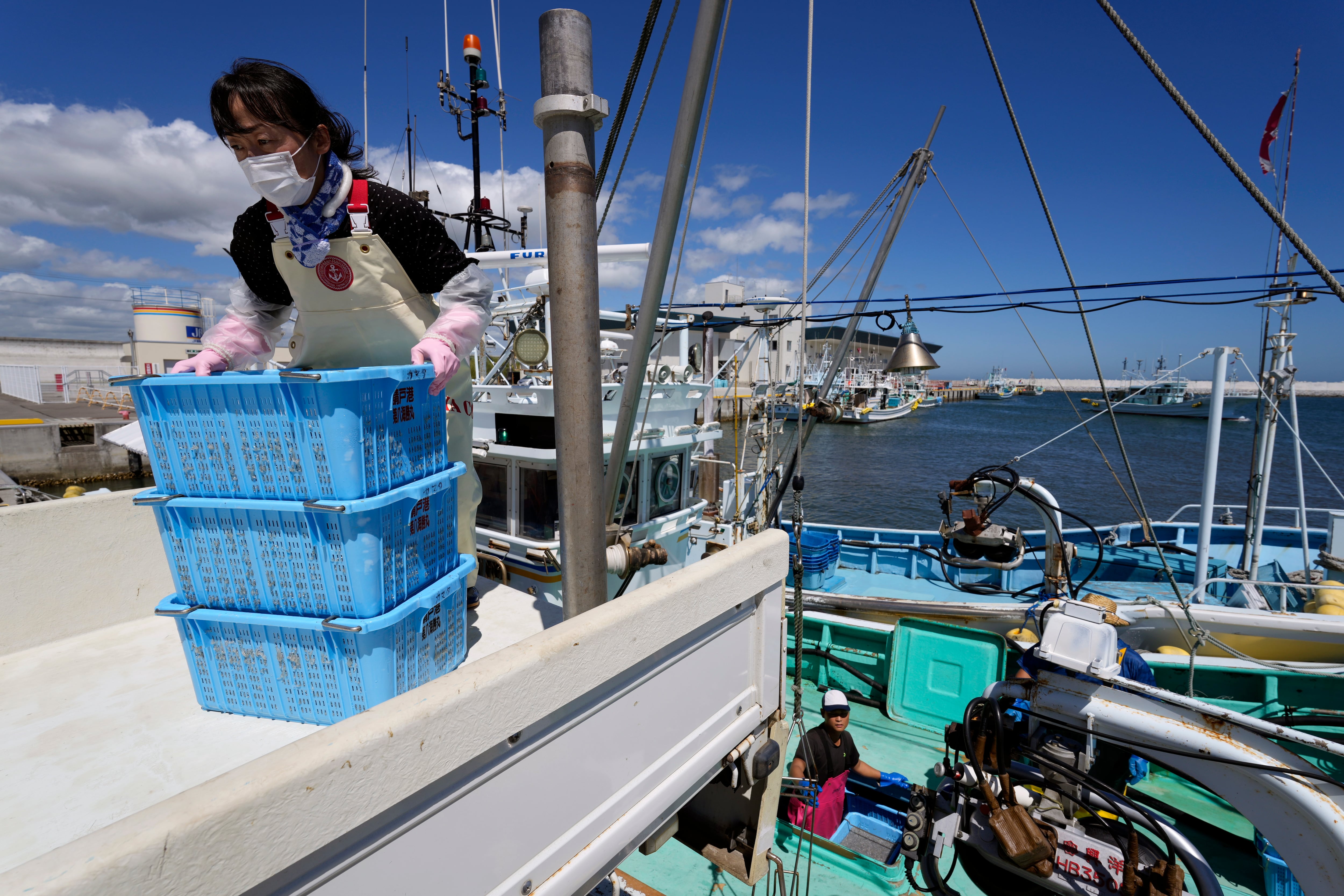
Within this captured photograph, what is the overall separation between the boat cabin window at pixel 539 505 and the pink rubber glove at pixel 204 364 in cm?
343

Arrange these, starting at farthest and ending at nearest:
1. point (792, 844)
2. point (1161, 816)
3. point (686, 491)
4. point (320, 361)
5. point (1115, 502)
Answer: point (1115, 502) < point (686, 491) < point (1161, 816) < point (792, 844) < point (320, 361)

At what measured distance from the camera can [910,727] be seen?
21.2 feet

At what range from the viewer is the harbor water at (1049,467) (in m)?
21.1

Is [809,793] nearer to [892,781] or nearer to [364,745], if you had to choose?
[892,781]

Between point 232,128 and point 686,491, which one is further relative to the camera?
point 686,491

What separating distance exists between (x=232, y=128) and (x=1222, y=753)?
487 centimetres

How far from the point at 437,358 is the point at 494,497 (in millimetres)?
4188

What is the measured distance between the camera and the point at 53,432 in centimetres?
1961

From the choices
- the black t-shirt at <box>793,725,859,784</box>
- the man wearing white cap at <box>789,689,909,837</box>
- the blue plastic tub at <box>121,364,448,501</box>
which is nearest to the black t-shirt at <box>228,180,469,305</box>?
the blue plastic tub at <box>121,364,448,501</box>

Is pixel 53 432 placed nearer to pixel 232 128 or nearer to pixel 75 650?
pixel 75 650

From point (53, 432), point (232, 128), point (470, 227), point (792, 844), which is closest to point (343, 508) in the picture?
point (232, 128)

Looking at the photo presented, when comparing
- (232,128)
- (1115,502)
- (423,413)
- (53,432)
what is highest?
(232,128)

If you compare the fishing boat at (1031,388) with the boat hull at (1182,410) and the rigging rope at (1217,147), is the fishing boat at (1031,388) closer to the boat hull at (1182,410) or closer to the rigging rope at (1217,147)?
the boat hull at (1182,410)

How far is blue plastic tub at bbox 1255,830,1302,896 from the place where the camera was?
388cm
